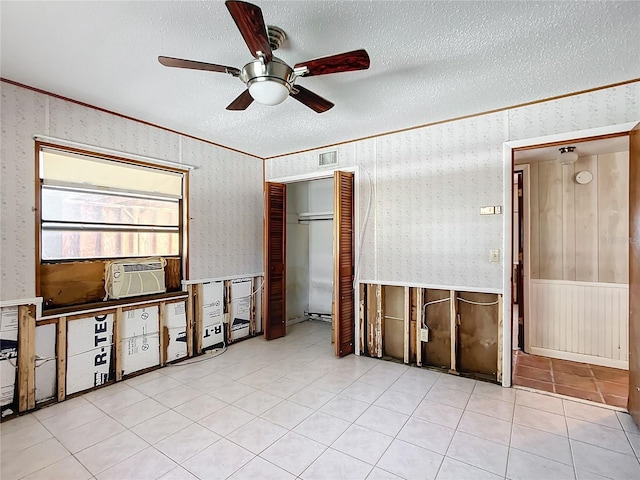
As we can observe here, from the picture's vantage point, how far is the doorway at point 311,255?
373 centimetres

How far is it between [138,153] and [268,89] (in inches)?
80.4

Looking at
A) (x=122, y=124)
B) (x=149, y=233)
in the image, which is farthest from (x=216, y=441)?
(x=122, y=124)

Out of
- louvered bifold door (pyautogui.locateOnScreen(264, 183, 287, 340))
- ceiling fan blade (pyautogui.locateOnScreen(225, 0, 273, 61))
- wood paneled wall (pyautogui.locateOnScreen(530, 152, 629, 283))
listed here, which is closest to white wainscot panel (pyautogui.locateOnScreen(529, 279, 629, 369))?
wood paneled wall (pyautogui.locateOnScreen(530, 152, 629, 283))

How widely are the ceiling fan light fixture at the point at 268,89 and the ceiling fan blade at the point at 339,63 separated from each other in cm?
16

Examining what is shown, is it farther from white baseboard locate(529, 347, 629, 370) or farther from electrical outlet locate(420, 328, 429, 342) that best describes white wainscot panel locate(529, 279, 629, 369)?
electrical outlet locate(420, 328, 429, 342)

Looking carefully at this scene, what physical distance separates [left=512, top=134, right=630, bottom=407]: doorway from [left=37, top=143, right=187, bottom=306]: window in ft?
12.2

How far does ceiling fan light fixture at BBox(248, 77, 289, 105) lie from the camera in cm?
188

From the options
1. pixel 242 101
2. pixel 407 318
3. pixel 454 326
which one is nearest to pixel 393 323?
pixel 407 318

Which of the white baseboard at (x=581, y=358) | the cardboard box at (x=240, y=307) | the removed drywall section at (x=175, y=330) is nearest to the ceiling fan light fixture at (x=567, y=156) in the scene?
the white baseboard at (x=581, y=358)

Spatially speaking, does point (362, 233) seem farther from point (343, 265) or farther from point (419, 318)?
point (419, 318)

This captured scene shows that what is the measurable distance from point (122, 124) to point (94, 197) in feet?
2.51

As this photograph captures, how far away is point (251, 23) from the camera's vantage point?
1.46 metres

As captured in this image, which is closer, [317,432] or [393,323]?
[317,432]

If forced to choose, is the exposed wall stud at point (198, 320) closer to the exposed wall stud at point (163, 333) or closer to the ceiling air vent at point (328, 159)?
the exposed wall stud at point (163, 333)
